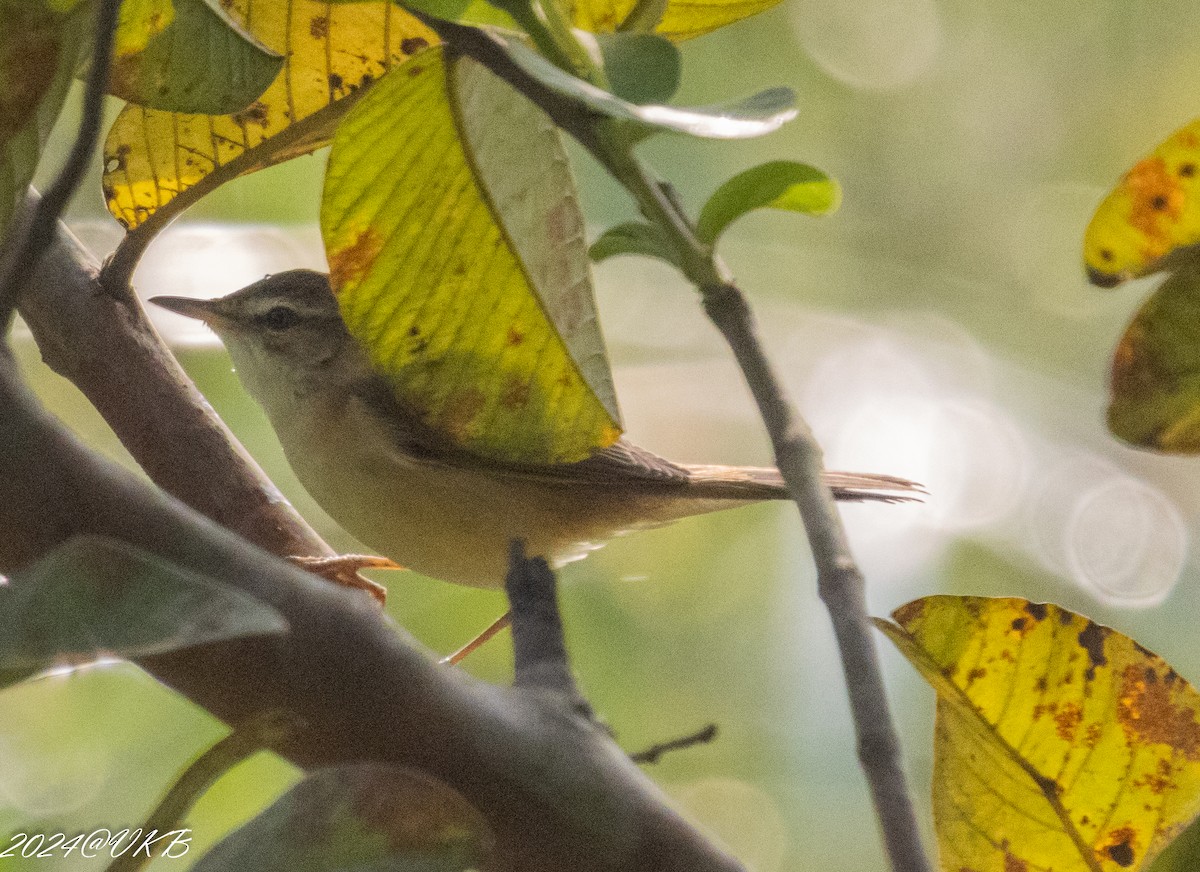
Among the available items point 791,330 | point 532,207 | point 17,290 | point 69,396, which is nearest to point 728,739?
point 791,330

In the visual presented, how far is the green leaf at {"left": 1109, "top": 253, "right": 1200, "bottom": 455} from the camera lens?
3.44 feet

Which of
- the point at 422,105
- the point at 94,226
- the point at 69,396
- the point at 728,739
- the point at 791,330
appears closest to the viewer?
the point at 422,105

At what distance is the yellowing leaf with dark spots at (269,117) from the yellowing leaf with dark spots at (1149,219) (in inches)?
27.2

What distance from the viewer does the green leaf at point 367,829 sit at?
0.84 m

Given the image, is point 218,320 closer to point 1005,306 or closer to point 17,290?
point 17,290

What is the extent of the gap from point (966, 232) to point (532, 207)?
3.33 metres

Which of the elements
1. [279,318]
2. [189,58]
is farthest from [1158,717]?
[279,318]

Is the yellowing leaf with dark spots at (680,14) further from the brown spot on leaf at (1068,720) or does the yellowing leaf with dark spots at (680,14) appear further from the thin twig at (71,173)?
the brown spot on leaf at (1068,720)

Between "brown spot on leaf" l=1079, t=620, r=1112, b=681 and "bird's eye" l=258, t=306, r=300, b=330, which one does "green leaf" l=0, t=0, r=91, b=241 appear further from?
"bird's eye" l=258, t=306, r=300, b=330

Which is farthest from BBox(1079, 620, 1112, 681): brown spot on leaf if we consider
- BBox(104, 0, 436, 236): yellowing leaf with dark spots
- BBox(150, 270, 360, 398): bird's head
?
BBox(150, 270, 360, 398): bird's head

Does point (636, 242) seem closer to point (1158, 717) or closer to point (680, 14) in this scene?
point (680, 14)

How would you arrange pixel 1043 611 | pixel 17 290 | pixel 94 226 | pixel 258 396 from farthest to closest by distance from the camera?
pixel 94 226, pixel 258 396, pixel 1043 611, pixel 17 290

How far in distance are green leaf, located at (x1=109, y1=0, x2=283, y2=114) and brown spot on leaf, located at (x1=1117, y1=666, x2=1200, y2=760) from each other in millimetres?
974

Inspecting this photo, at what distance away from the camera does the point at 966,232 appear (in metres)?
4.04
